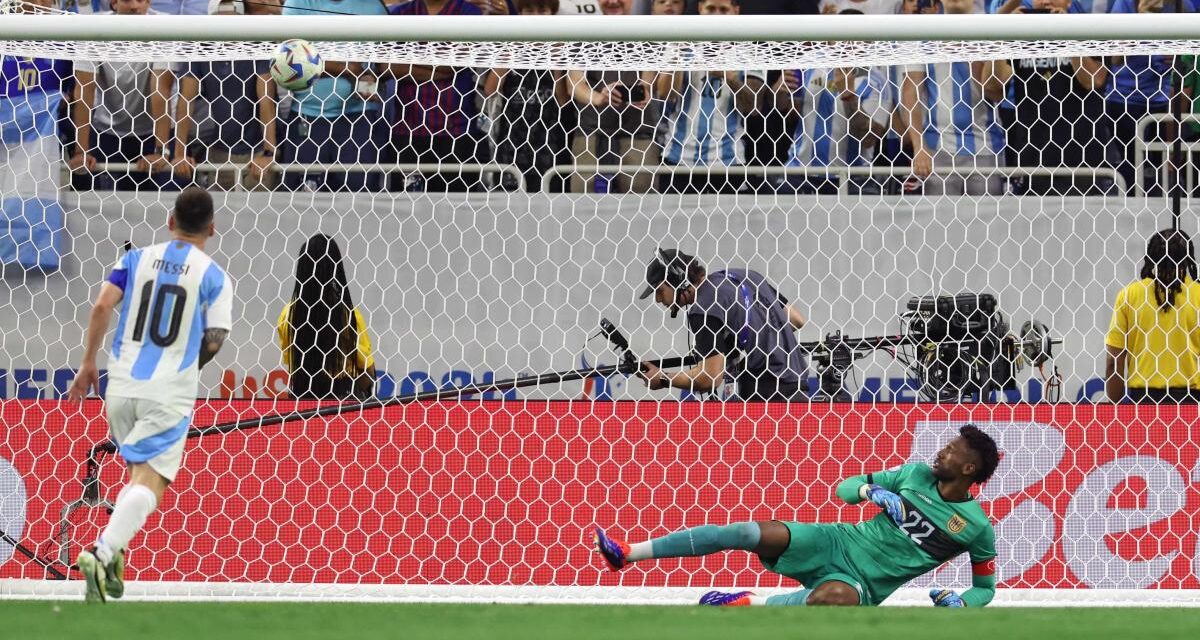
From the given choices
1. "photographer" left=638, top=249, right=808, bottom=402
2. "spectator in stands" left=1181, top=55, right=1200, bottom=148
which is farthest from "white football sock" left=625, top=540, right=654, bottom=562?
"spectator in stands" left=1181, top=55, right=1200, bottom=148

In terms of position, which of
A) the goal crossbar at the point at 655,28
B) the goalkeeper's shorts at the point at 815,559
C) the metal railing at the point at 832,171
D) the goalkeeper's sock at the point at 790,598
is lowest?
the goalkeeper's sock at the point at 790,598

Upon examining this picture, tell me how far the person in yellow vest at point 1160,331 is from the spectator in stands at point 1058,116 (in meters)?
0.76

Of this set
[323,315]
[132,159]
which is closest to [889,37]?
[323,315]

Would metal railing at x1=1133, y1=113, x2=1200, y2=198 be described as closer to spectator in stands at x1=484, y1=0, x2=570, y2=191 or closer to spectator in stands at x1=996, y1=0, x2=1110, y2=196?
spectator in stands at x1=996, y1=0, x2=1110, y2=196

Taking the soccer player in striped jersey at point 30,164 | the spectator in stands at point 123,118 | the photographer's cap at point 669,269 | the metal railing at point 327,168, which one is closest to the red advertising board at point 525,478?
the photographer's cap at point 669,269

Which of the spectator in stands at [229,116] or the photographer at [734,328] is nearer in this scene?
the photographer at [734,328]

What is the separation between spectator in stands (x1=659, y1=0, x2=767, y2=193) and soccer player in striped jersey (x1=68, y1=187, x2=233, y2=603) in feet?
8.66

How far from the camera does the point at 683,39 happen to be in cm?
557

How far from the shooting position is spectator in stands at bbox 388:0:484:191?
23.6 feet

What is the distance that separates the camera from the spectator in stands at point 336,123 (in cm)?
701

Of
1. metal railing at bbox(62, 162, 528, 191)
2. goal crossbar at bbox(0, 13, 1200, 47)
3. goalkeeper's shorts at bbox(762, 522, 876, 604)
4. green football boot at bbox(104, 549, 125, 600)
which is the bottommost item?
goalkeeper's shorts at bbox(762, 522, 876, 604)

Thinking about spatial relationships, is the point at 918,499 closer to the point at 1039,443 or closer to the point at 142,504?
the point at 1039,443

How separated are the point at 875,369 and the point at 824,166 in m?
0.99

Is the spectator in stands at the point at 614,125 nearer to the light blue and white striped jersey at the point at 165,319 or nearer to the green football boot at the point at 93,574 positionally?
the light blue and white striped jersey at the point at 165,319
